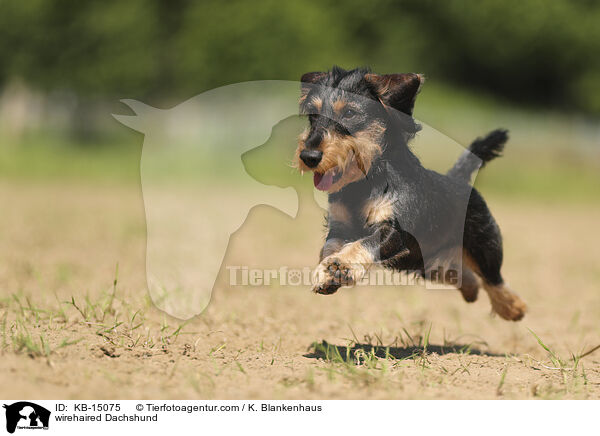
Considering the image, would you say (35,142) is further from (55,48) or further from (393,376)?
(393,376)

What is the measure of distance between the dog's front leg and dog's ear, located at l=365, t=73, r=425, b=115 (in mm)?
716

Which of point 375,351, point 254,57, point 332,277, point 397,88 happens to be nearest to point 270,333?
point 375,351

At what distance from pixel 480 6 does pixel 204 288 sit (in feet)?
111

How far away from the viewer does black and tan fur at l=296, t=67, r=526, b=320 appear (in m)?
3.78

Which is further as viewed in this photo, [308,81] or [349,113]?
[308,81]

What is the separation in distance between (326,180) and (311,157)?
19 centimetres

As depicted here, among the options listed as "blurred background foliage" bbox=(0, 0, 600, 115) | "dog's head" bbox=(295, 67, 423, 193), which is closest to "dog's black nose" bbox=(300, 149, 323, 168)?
"dog's head" bbox=(295, 67, 423, 193)

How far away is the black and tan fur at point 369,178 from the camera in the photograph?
12.4ft

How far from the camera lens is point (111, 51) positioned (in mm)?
24312

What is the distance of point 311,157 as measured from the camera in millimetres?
3713

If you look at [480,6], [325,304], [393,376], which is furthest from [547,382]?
[480,6]

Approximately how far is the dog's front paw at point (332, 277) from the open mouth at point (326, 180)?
0.44 metres
